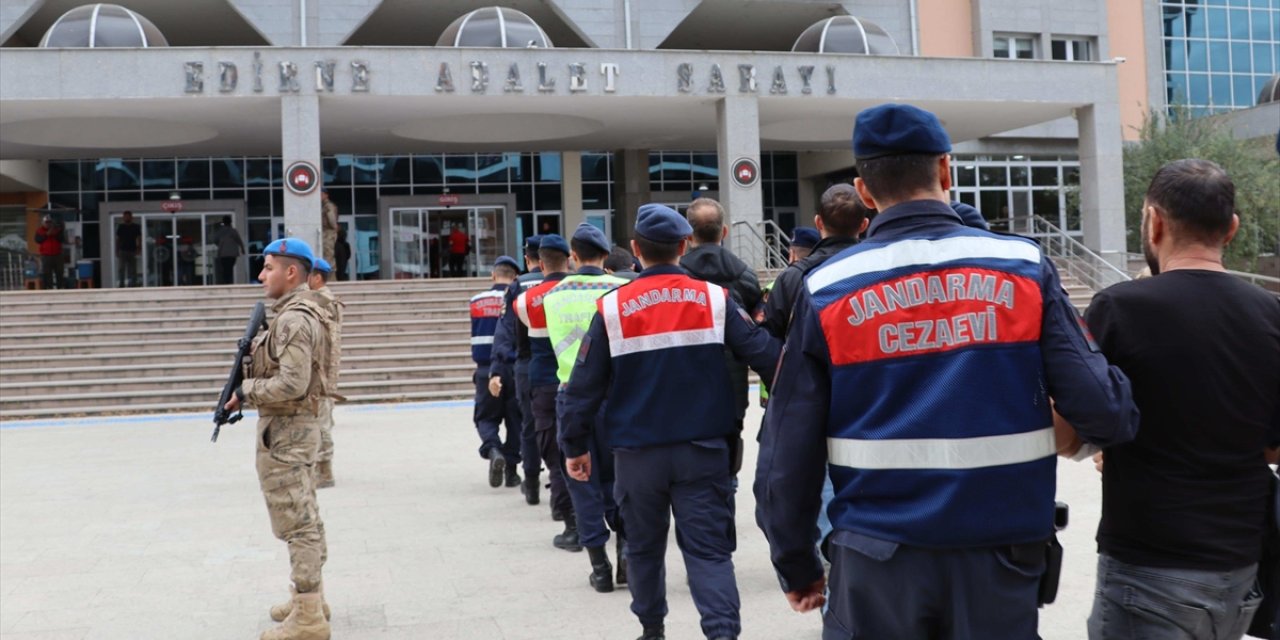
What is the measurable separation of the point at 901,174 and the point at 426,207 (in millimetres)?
30582

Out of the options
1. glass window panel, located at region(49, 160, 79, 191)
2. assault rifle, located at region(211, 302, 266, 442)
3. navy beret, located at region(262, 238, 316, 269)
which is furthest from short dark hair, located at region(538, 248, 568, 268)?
glass window panel, located at region(49, 160, 79, 191)

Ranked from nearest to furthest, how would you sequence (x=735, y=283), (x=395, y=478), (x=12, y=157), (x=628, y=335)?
(x=628, y=335) → (x=735, y=283) → (x=395, y=478) → (x=12, y=157)

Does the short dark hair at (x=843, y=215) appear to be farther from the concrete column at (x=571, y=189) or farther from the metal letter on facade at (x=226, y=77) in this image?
the concrete column at (x=571, y=189)

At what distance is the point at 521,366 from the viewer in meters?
7.93

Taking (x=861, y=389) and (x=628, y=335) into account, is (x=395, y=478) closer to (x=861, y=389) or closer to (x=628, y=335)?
(x=628, y=335)

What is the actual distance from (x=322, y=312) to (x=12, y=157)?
88.8 ft

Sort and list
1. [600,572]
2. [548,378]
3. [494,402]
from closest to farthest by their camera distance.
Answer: [600,572]
[548,378]
[494,402]

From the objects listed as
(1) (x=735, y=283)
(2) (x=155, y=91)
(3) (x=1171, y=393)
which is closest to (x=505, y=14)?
(2) (x=155, y=91)

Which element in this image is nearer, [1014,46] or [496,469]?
[496,469]

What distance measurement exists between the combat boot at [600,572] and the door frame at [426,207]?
2608cm

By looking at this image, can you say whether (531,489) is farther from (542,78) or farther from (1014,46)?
(1014,46)

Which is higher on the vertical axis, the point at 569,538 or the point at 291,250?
the point at 291,250

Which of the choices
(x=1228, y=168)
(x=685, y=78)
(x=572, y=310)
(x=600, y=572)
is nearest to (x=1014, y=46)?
(x=1228, y=168)

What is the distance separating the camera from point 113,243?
3117 centimetres
